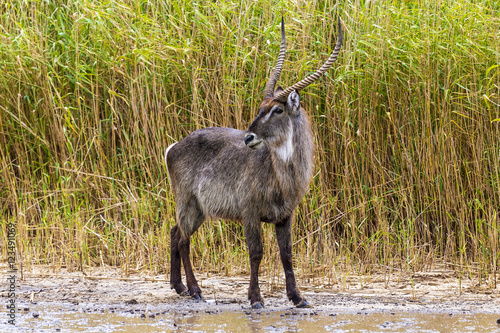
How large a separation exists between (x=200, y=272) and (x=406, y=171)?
1970 mm

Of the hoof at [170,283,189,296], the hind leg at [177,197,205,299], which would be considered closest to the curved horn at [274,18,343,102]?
the hind leg at [177,197,205,299]

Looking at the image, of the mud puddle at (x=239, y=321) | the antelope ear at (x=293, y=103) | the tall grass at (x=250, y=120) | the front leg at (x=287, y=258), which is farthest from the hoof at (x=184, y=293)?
the antelope ear at (x=293, y=103)

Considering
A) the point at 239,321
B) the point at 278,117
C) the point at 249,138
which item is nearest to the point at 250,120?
the point at 278,117

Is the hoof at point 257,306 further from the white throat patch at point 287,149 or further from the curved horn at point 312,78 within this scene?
the curved horn at point 312,78

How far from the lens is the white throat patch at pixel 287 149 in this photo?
485cm

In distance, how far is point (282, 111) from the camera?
4.84 metres

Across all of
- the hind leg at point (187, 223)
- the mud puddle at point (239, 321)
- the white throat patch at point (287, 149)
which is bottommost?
the mud puddle at point (239, 321)

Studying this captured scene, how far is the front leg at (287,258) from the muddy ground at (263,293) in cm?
8

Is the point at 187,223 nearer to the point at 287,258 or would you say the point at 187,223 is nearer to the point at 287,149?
the point at 287,258

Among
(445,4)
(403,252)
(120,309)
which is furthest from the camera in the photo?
(445,4)

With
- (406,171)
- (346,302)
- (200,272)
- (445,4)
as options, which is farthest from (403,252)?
(445,4)

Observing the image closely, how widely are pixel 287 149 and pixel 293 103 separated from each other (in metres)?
0.32

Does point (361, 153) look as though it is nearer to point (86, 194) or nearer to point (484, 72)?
point (484, 72)

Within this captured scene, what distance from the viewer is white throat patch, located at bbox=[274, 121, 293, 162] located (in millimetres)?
4848
